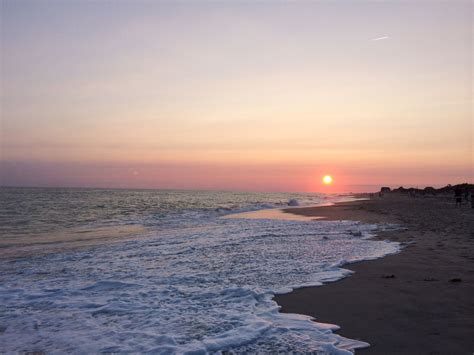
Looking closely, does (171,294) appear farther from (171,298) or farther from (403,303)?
(403,303)

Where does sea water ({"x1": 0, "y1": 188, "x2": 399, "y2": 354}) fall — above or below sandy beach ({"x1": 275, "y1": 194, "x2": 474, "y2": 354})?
below

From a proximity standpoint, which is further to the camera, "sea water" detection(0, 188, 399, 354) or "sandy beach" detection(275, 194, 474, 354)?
"sea water" detection(0, 188, 399, 354)

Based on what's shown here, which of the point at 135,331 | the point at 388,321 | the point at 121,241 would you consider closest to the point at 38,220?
the point at 121,241

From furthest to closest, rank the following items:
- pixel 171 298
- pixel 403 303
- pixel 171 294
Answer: pixel 171 294 → pixel 171 298 → pixel 403 303

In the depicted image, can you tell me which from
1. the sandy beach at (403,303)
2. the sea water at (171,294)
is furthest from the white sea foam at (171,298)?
the sandy beach at (403,303)

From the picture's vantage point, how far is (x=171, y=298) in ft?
22.4

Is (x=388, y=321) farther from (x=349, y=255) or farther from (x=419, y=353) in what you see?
(x=349, y=255)

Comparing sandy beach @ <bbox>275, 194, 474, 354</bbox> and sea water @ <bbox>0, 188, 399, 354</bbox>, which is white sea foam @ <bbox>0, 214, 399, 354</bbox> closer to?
sea water @ <bbox>0, 188, 399, 354</bbox>

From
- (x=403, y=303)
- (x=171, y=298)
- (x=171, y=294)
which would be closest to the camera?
(x=403, y=303)

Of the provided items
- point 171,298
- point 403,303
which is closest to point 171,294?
point 171,298

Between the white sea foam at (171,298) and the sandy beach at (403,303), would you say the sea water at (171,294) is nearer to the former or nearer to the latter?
the white sea foam at (171,298)

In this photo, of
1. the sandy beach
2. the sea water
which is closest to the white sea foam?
the sea water

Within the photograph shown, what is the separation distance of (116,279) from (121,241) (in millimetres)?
7004

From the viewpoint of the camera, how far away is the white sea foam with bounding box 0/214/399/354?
4844 mm
